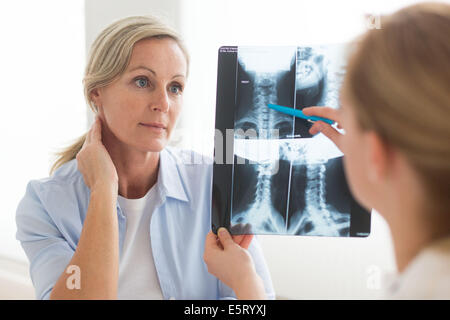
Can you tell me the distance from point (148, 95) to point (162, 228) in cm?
33

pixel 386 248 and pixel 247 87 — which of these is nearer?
pixel 247 87

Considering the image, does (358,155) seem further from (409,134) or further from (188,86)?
(188,86)

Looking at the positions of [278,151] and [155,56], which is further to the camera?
[155,56]

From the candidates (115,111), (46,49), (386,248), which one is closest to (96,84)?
(115,111)

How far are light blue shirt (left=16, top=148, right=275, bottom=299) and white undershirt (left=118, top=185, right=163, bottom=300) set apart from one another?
21 millimetres

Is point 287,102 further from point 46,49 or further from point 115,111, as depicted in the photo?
point 46,49

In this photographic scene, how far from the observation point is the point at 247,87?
2.95 ft

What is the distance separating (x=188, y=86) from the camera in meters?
1.64

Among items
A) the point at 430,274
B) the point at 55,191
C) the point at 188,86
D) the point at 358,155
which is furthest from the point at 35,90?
the point at 430,274
